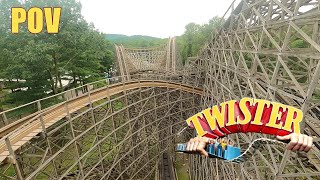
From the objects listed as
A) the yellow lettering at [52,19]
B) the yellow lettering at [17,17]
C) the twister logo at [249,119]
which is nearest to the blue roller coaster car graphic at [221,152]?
the twister logo at [249,119]

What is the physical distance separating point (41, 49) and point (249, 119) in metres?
15.7

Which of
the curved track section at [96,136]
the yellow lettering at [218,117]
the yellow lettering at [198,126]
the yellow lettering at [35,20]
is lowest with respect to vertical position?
the curved track section at [96,136]

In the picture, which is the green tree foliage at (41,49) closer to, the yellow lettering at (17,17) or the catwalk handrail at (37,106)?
the yellow lettering at (17,17)

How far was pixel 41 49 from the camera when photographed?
1666cm

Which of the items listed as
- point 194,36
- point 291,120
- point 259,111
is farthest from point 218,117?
point 194,36

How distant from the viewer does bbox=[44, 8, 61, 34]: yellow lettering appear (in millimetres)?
16516

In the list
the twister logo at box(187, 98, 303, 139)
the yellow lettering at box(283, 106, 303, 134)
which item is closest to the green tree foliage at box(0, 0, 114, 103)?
the twister logo at box(187, 98, 303, 139)

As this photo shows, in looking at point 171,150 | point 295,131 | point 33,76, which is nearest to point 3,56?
point 33,76

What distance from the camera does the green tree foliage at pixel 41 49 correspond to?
55.6ft

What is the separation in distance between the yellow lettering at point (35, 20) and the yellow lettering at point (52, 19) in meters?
0.57

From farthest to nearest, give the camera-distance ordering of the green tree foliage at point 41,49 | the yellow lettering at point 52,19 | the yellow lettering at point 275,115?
the green tree foliage at point 41,49 → the yellow lettering at point 52,19 → the yellow lettering at point 275,115

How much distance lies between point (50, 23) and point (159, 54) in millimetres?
23459

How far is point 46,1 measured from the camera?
17953 millimetres

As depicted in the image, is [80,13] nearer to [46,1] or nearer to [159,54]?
[46,1]
